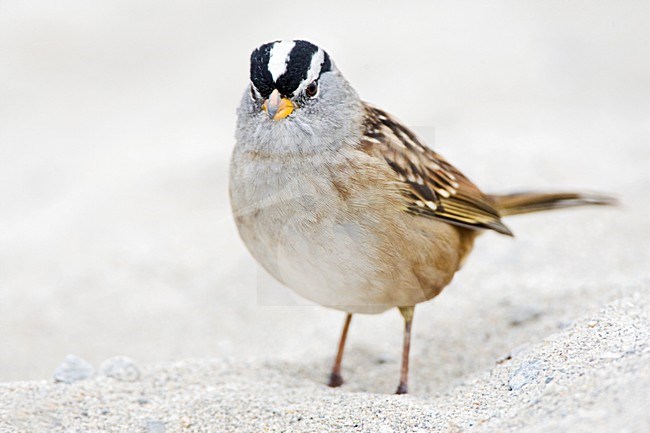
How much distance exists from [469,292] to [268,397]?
2435mm

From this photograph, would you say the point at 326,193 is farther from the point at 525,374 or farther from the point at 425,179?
the point at 525,374

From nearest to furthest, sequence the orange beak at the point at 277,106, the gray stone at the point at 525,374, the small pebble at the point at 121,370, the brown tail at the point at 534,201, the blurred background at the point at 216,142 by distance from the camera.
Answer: the gray stone at the point at 525,374, the orange beak at the point at 277,106, the small pebble at the point at 121,370, the brown tail at the point at 534,201, the blurred background at the point at 216,142

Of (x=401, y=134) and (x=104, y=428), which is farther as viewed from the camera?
(x=401, y=134)

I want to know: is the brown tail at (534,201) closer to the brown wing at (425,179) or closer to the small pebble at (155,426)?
the brown wing at (425,179)

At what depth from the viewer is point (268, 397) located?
168 inches

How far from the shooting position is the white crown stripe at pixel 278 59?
4129mm

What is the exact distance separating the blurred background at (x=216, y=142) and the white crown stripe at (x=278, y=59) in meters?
2.15

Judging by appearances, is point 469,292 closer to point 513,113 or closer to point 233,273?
point 233,273

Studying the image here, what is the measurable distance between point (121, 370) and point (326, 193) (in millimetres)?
1429

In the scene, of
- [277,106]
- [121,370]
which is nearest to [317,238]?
[277,106]

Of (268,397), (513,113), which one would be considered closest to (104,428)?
(268,397)

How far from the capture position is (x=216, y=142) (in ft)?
28.9

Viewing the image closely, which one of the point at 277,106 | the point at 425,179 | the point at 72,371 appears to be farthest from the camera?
the point at 425,179

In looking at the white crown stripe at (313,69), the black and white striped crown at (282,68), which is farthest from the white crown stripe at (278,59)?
the white crown stripe at (313,69)
